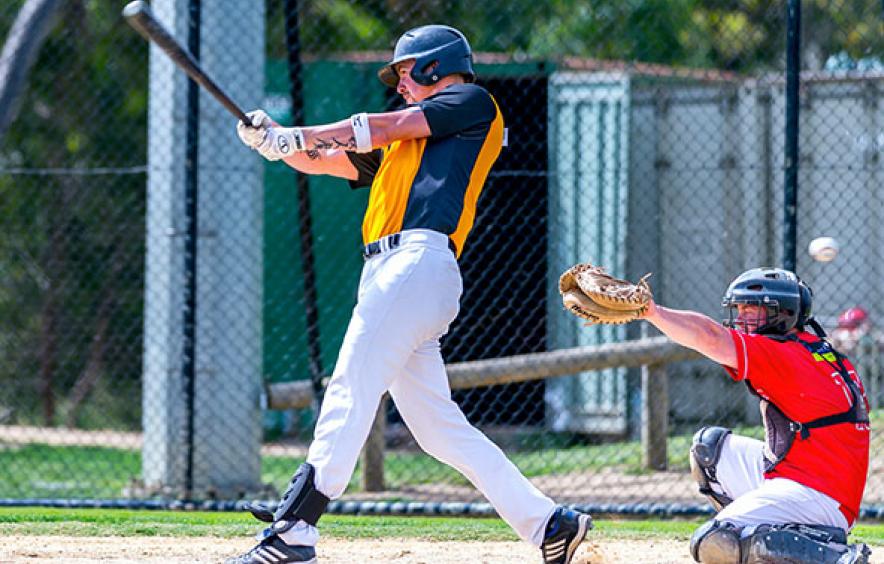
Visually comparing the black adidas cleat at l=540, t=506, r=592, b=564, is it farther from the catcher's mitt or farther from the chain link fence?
the chain link fence

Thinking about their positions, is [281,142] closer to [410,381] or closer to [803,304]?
[410,381]

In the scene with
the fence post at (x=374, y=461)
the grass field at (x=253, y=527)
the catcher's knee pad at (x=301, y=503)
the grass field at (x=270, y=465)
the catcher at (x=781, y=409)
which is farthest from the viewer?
the grass field at (x=270, y=465)

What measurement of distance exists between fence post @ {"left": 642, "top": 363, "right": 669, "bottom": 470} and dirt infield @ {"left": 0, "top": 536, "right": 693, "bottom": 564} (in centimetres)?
302

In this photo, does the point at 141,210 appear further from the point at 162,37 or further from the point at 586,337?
the point at 162,37

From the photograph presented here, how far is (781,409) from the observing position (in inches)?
190

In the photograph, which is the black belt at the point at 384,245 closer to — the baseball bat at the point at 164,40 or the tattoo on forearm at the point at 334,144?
the tattoo on forearm at the point at 334,144

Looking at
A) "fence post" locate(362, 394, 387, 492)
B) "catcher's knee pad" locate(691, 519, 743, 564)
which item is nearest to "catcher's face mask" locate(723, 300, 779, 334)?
"catcher's knee pad" locate(691, 519, 743, 564)

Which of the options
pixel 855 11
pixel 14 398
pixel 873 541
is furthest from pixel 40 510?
pixel 855 11

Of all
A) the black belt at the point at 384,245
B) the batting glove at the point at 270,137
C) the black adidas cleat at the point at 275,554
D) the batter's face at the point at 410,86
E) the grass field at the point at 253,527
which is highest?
the batter's face at the point at 410,86

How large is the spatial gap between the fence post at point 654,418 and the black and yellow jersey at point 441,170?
4355 mm

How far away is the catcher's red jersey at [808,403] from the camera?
474cm

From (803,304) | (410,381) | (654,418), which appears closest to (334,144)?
(410,381)

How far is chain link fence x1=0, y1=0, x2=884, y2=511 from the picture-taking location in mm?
7891

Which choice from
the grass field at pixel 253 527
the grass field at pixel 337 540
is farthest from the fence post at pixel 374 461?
the grass field at pixel 337 540
